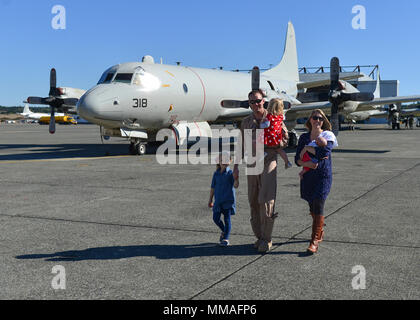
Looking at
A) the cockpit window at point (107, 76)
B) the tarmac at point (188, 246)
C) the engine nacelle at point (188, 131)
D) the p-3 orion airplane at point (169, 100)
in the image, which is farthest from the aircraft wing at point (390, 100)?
the cockpit window at point (107, 76)

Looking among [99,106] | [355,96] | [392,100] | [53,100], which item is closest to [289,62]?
[392,100]

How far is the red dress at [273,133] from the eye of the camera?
602 centimetres

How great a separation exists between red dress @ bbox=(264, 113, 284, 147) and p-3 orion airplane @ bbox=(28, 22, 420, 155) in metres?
12.1

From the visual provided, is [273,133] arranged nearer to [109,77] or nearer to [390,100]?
[109,77]

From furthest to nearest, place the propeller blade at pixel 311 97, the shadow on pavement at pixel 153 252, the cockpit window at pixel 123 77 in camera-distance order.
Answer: the propeller blade at pixel 311 97, the cockpit window at pixel 123 77, the shadow on pavement at pixel 153 252

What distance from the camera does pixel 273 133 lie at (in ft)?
19.7

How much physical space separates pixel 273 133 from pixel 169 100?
46.7 feet

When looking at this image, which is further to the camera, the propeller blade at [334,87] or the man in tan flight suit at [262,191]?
the propeller blade at [334,87]

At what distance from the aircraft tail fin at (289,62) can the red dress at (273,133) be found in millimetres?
26582

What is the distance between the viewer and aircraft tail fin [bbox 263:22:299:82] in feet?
107

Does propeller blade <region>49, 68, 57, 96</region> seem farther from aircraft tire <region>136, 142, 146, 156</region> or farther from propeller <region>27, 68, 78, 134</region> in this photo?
aircraft tire <region>136, 142, 146, 156</region>

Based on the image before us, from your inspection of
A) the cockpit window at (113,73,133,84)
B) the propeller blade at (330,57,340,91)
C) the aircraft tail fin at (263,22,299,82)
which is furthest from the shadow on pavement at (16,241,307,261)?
the aircraft tail fin at (263,22,299,82)

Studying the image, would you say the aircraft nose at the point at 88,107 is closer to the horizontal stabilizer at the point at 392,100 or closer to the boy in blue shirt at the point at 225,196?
the boy in blue shirt at the point at 225,196
